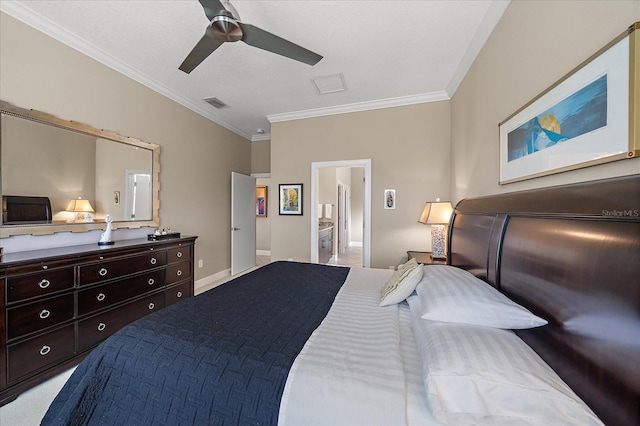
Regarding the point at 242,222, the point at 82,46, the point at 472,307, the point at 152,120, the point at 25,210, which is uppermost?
the point at 82,46

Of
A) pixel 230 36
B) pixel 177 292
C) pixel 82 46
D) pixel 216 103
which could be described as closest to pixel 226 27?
pixel 230 36

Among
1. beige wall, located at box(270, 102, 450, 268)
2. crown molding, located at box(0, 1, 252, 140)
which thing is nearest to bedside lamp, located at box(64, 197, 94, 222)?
crown molding, located at box(0, 1, 252, 140)

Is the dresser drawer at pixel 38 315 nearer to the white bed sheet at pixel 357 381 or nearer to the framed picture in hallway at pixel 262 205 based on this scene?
the white bed sheet at pixel 357 381

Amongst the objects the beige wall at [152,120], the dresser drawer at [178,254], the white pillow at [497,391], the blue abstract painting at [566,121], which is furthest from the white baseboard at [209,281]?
the blue abstract painting at [566,121]

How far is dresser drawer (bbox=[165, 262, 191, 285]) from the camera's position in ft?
9.01

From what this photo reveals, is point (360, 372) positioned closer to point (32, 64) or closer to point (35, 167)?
point (35, 167)

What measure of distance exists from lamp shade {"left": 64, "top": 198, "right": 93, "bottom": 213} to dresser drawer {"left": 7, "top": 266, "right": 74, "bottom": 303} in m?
0.76

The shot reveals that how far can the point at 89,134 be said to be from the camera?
2.46m

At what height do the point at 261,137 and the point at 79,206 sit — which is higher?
the point at 261,137

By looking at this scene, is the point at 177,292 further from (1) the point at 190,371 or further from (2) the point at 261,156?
(2) the point at 261,156

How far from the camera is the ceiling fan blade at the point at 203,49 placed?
171 centimetres

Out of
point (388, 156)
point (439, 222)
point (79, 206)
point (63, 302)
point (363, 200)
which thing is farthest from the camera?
point (363, 200)

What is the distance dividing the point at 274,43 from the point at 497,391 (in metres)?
2.25

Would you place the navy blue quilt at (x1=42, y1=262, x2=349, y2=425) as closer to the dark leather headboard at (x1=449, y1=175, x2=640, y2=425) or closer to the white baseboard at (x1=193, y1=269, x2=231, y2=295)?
the dark leather headboard at (x1=449, y1=175, x2=640, y2=425)
